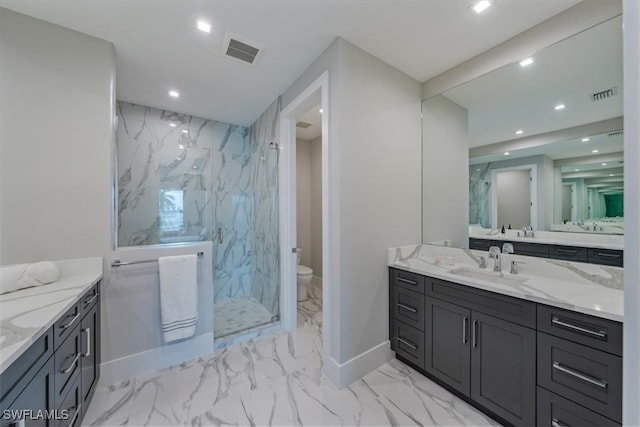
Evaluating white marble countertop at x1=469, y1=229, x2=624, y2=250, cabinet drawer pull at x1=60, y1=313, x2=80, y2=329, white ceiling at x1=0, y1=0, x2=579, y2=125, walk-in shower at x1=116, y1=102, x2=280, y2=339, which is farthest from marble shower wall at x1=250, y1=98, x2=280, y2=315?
white marble countertop at x1=469, y1=229, x2=624, y2=250

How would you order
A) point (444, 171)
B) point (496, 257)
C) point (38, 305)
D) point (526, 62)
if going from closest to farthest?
point (38, 305)
point (526, 62)
point (496, 257)
point (444, 171)

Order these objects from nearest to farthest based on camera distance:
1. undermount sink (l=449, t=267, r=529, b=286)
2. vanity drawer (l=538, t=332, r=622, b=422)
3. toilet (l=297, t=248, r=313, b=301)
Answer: vanity drawer (l=538, t=332, r=622, b=422) < undermount sink (l=449, t=267, r=529, b=286) < toilet (l=297, t=248, r=313, b=301)

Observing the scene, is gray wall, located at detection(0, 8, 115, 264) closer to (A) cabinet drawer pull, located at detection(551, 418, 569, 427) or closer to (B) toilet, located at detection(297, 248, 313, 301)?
(B) toilet, located at detection(297, 248, 313, 301)

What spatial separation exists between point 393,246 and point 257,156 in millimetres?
2309

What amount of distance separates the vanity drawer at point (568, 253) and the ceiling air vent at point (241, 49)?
2655 mm

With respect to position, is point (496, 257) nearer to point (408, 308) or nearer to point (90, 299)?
point (408, 308)

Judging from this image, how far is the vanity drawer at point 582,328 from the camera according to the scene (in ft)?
3.67

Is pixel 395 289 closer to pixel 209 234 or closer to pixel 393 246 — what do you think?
pixel 393 246

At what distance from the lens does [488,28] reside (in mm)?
1730

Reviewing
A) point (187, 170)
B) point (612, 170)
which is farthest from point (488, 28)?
point (187, 170)

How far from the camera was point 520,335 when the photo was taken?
141 cm

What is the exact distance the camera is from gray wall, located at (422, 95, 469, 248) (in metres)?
2.29

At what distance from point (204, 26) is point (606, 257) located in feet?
10.0

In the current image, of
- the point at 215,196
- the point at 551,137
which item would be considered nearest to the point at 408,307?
the point at 551,137
